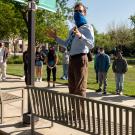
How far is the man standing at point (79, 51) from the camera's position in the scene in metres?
7.33

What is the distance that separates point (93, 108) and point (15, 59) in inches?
1727

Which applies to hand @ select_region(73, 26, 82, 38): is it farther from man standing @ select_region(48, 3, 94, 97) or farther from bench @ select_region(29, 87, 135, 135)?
bench @ select_region(29, 87, 135, 135)

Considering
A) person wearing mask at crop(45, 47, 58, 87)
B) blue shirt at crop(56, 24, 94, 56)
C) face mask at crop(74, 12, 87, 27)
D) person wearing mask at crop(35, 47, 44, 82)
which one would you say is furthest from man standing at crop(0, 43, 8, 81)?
face mask at crop(74, 12, 87, 27)

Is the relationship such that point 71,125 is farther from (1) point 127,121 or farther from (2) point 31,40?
(2) point 31,40

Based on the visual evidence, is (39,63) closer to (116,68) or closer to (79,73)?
(116,68)

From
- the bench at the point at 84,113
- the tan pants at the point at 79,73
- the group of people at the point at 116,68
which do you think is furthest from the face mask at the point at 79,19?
the group of people at the point at 116,68

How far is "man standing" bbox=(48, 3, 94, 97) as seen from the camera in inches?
289

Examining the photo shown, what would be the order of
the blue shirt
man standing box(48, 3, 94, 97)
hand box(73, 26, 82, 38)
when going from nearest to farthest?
hand box(73, 26, 82, 38) → the blue shirt → man standing box(48, 3, 94, 97)

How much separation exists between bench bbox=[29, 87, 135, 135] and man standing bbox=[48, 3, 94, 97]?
546 millimetres

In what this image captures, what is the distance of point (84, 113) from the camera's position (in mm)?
6488

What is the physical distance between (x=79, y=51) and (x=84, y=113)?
1.40m

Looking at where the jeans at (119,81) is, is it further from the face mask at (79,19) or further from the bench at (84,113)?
the face mask at (79,19)

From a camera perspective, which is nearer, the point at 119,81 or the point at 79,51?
the point at 79,51

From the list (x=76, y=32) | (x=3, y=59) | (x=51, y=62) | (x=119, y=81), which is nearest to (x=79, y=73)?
(x=76, y=32)
